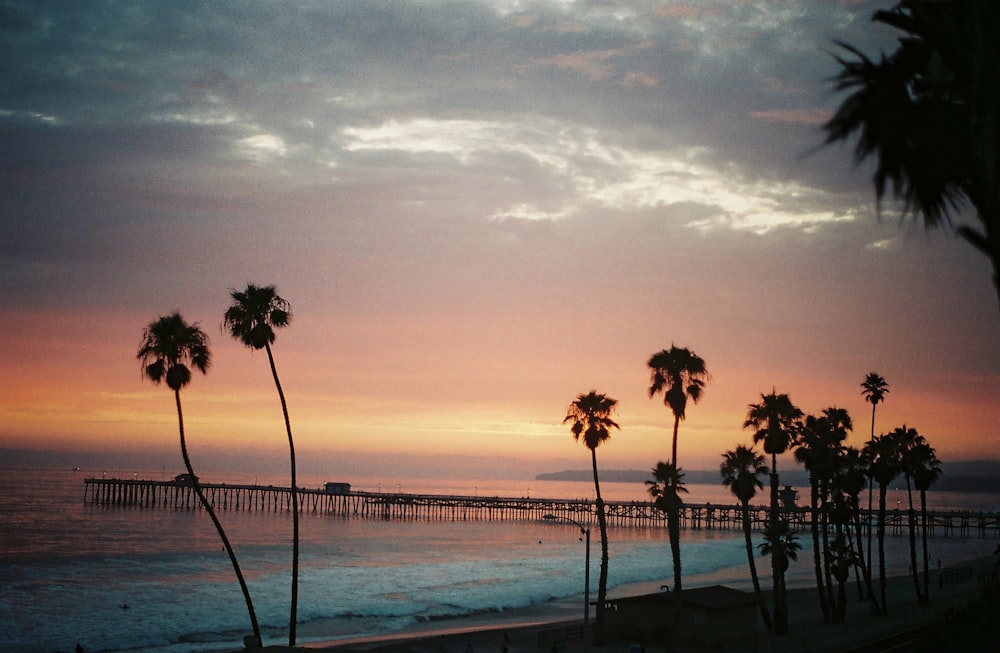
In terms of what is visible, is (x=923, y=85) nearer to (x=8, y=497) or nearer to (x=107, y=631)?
(x=107, y=631)

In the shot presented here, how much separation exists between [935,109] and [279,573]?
83.6 metres

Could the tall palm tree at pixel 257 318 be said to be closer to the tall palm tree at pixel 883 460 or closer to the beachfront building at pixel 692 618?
the beachfront building at pixel 692 618

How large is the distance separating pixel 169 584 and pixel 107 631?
21950mm

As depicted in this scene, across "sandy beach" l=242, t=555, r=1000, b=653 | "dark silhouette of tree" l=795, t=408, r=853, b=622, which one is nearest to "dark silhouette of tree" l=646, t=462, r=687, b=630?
"sandy beach" l=242, t=555, r=1000, b=653

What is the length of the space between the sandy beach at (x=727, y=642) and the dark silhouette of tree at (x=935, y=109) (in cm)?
2309

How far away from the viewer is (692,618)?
3884 cm

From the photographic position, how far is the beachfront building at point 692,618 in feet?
127

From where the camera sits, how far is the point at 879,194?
6812 mm

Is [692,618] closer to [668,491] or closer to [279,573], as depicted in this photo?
[668,491]

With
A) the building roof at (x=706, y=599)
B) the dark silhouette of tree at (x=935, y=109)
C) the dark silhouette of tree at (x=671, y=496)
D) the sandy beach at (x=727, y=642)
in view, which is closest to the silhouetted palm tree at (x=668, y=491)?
the dark silhouette of tree at (x=671, y=496)

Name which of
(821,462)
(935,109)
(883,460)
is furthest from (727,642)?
(935,109)

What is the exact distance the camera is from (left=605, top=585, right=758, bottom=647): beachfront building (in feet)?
127

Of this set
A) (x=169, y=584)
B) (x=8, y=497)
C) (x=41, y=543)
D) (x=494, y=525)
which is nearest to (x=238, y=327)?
(x=169, y=584)

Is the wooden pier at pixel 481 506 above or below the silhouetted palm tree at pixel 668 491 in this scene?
below
